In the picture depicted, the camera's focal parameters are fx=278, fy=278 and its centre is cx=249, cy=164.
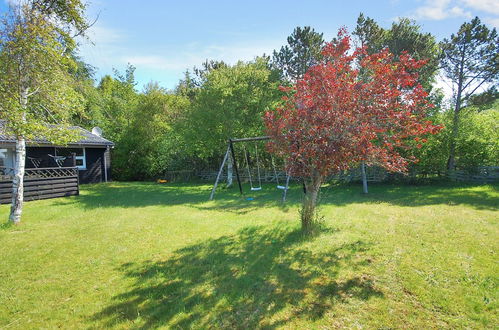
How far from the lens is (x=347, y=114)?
493cm

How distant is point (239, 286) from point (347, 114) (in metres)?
3.38

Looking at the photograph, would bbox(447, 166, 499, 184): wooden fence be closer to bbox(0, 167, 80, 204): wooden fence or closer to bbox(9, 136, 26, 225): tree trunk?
bbox(9, 136, 26, 225): tree trunk

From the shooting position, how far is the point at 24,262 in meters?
4.98

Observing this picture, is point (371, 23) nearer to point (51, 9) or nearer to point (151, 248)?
point (51, 9)

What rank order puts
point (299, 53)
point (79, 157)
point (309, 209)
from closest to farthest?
point (309, 209)
point (79, 157)
point (299, 53)

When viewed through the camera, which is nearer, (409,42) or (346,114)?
(346,114)

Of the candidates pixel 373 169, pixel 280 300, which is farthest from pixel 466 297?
pixel 373 169

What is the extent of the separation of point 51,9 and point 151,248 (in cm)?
696

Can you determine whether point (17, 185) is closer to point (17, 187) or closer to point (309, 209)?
point (17, 187)

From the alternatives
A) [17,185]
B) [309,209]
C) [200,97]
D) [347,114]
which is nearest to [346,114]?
[347,114]

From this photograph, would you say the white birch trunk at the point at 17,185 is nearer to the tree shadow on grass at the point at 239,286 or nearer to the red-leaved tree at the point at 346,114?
the tree shadow on grass at the point at 239,286

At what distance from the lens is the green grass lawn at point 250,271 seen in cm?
335

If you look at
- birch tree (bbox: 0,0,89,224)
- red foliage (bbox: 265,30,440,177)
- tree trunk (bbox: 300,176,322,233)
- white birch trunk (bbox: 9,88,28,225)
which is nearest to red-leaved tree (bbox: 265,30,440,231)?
red foliage (bbox: 265,30,440,177)

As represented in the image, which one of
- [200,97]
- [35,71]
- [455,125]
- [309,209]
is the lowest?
[309,209]
